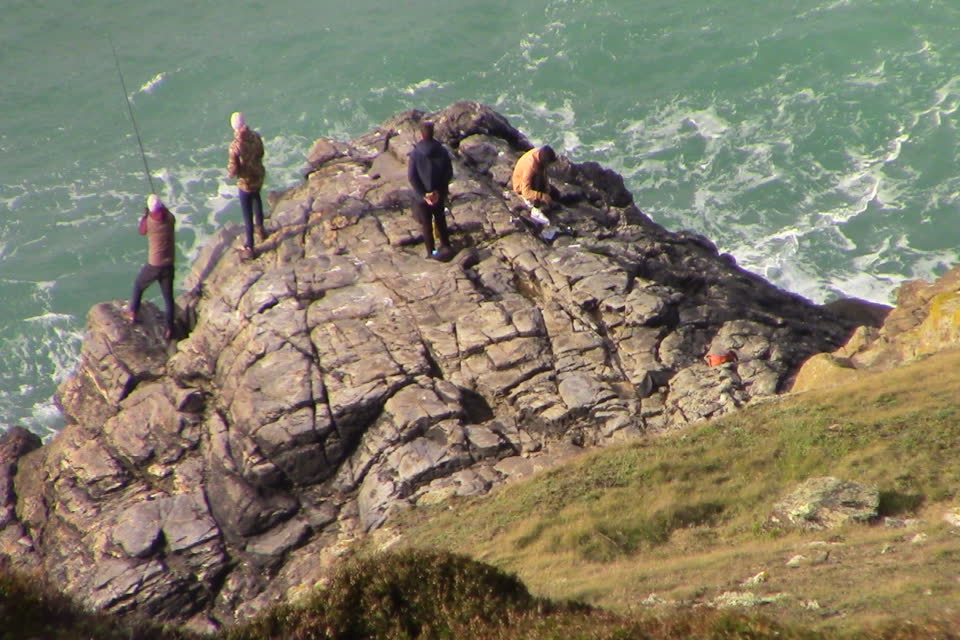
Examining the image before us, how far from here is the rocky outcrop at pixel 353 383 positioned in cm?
1977

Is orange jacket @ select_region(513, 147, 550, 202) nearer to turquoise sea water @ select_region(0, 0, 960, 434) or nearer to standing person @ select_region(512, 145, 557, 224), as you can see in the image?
standing person @ select_region(512, 145, 557, 224)

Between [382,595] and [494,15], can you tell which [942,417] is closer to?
[382,595]

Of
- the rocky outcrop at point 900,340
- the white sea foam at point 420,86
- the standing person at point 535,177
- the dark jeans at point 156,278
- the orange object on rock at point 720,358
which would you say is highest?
the white sea foam at point 420,86

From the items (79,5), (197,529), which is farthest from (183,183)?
(197,529)

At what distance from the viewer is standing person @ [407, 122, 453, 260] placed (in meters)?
21.9

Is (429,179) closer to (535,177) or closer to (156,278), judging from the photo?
(535,177)

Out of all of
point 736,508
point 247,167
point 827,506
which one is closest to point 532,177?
point 247,167

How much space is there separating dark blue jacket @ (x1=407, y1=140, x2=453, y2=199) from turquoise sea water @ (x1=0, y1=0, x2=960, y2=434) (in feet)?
69.4

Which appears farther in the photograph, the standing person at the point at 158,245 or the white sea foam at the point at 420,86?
the white sea foam at the point at 420,86

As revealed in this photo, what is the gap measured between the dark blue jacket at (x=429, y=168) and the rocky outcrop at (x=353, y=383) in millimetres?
2078

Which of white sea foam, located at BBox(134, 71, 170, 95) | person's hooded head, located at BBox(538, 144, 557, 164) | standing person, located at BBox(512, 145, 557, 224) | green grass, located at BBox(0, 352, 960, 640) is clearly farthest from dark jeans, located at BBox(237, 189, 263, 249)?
white sea foam, located at BBox(134, 71, 170, 95)

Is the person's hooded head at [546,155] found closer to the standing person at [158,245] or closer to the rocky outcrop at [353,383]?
the rocky outcrop at [353,383]

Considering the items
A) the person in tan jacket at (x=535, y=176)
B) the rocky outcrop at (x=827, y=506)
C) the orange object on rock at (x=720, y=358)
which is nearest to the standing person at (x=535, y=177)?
the person in tan jacket at (x=535, y=176)

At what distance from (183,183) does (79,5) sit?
70.2 feet
